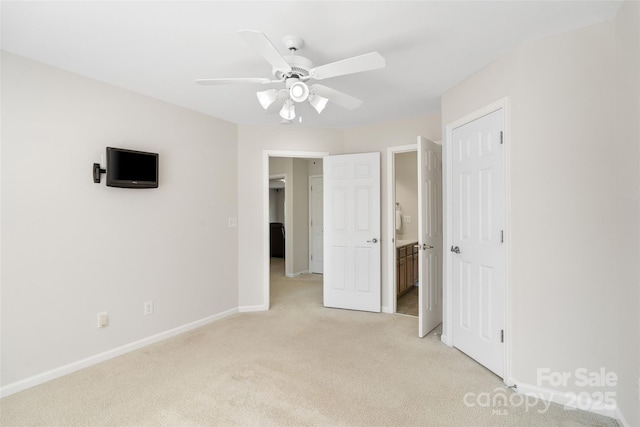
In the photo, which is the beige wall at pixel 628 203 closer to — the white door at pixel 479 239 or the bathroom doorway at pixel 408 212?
the white door at pixel 479 239

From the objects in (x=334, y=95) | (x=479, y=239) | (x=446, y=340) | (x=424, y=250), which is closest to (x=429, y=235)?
(x=424, y=250)

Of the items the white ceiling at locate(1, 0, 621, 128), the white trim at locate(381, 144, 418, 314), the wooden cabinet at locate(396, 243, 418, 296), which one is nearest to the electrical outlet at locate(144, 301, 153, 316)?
the white ceiling at locate(1, 0, 621, 128)

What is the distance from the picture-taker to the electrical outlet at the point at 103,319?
2.79m

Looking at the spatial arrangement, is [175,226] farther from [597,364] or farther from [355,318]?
[597,364]

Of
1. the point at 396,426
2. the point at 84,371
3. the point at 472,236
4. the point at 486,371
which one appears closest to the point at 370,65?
the point at 472,236

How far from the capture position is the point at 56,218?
252cm

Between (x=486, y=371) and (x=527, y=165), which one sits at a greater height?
(x=527, y=165)

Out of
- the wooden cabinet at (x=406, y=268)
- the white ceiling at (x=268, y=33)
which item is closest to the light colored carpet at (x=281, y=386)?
the wooden cabinet at (x=406, y=268)

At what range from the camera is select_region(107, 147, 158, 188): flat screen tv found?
277 cm

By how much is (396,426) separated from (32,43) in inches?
134

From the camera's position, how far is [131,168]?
2.91m

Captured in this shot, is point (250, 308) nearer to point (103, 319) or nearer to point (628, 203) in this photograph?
point (103, 319)

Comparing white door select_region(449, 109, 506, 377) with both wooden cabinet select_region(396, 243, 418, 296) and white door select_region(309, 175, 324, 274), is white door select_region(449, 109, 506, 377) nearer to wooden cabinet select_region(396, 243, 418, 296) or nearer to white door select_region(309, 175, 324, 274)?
wooden cabinet select_region(396, 243, 418, 296)

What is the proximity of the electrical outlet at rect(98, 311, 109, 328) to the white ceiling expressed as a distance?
6.65 feet
